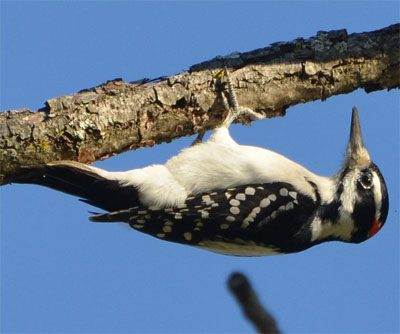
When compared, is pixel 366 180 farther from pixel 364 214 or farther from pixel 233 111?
pixel 233 111

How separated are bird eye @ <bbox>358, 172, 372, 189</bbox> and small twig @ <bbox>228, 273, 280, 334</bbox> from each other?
113 inches

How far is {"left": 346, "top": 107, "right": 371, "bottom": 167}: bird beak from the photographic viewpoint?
4484mm

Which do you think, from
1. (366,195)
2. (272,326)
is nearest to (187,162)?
(366,195)

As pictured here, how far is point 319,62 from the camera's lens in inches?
167

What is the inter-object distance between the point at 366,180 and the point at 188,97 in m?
1.45

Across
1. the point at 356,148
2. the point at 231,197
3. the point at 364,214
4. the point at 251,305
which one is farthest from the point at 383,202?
the point at 251,305

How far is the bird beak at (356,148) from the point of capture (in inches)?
177

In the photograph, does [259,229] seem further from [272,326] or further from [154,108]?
[272,326]

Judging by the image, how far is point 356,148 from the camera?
4.52m

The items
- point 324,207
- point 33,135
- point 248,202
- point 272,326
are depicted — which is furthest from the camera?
point 324,207

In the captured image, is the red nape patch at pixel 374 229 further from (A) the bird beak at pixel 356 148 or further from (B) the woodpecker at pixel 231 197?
(A) the bird beak at pixel 356 148

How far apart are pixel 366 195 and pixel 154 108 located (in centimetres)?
165

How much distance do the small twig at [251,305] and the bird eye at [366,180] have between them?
2.86m

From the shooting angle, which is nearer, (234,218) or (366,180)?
(234,218)
